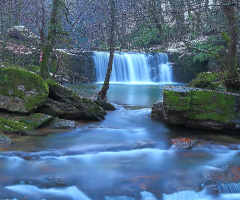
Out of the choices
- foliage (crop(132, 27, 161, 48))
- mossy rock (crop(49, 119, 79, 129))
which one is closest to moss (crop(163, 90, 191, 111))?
mossy rock (crop(49, 119, 79, 129))

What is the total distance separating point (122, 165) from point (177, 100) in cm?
297

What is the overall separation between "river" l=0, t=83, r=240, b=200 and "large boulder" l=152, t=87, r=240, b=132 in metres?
0.30

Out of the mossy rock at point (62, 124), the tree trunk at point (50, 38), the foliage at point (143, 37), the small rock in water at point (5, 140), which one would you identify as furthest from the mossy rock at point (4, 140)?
the foliage at point (143, 37)

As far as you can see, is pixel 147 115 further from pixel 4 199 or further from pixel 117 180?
pixel 4 199

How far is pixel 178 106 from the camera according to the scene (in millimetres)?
7465

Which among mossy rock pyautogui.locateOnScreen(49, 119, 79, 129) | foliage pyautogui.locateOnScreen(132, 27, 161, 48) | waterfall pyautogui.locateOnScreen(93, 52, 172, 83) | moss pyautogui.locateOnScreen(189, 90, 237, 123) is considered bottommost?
mossy rock pyautogui.locateOnScreen(49, 119, 79, 129)

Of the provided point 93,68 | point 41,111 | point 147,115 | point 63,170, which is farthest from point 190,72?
point 63,170

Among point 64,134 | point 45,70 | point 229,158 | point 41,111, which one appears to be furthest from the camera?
point 45,70

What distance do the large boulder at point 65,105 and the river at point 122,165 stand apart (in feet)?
2.49

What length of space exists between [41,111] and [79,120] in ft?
4.23

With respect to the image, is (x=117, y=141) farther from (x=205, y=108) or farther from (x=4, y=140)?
(x=4, y=140)

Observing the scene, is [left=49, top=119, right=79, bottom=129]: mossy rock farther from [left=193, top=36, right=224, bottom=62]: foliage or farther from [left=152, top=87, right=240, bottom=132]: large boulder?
[left=193, top=36, right=224, bottom=62]: foliage

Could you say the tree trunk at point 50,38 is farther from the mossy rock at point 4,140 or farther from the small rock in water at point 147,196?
the small rock in water at point 147,196

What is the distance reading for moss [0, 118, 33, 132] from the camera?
21.5 feet
